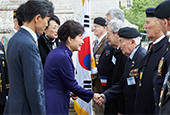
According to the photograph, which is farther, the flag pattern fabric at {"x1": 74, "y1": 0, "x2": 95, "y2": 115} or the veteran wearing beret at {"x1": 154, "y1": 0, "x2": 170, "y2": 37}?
the flag pattern fabric at {"x1": 74, "y1": 0, "x2": 95, "y2": 115}

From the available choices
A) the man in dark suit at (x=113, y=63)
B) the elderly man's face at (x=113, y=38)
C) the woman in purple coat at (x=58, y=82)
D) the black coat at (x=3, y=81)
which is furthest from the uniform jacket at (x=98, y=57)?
the woman in purple coat at (x=58, y=82)

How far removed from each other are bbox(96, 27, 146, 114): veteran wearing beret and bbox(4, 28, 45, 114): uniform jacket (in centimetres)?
168

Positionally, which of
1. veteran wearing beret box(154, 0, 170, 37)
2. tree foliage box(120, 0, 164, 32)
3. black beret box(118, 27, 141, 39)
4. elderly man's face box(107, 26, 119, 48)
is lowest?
tree foliage box(120, 0, 164, 32)

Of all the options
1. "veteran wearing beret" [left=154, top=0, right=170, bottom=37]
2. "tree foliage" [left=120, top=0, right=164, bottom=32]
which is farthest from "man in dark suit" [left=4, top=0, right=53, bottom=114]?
"tree foliage" [left=120, top=0, right=164, bottom=32]

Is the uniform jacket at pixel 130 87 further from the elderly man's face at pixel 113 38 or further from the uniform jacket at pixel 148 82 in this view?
the elderly man's face at pixel 113 38

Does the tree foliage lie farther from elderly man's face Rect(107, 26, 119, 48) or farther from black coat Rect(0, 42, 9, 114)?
black coat Rect(0, 42, 9, 114)

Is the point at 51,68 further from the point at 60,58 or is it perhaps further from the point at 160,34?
the point at 160,34

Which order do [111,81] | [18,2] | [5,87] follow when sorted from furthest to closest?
[18,2]
[111,81]
[5,87]

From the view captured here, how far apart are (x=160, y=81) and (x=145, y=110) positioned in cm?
Answer: 67

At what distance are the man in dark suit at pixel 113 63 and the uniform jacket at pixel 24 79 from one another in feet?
7.08

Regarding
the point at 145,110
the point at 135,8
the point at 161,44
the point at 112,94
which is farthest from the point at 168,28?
the point at 135,8

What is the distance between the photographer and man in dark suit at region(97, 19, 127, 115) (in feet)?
15.1

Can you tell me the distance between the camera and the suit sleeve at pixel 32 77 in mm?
2426

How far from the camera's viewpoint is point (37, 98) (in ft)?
8.04
